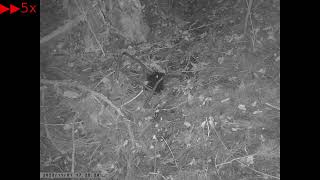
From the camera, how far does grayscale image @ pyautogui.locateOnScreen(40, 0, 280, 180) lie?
3.30 meters

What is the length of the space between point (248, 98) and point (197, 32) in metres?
0.93

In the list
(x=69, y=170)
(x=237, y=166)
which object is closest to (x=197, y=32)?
(x=237, y=166)

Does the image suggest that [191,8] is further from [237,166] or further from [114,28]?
[237,166]

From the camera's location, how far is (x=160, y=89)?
3.50m

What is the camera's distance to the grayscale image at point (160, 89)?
3303 millimetres
